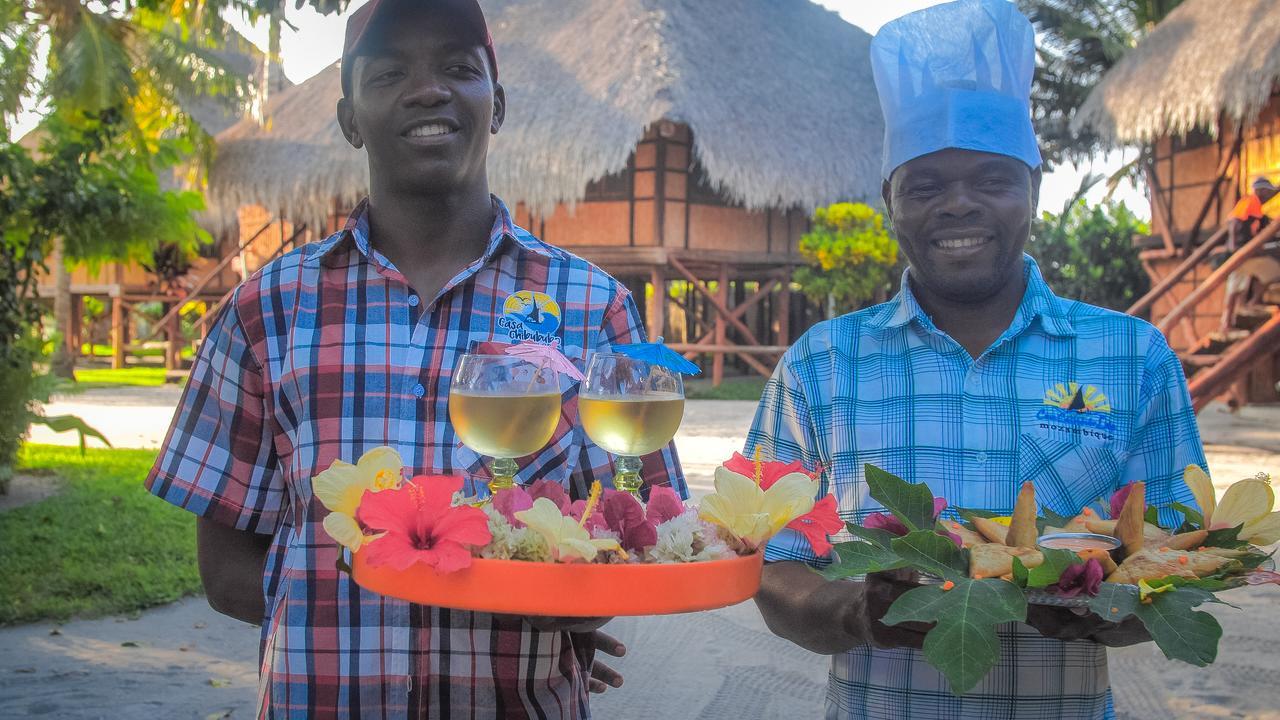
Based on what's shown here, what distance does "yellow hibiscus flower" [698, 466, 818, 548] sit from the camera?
1378 millimetres

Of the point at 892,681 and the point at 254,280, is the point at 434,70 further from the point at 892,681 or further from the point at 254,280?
the point at 892,681

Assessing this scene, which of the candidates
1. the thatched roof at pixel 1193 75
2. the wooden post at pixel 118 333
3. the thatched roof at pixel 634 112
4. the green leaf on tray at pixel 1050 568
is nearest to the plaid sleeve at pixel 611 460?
the green leaf on tray at pixel 1050 568

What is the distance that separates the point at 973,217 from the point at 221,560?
1.45 metres

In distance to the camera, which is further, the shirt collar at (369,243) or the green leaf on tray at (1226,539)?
the shirt collar at (369,243)

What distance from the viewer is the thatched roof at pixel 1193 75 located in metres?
13.1

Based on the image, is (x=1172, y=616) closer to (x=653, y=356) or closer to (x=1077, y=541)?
(x=1077, y=541)

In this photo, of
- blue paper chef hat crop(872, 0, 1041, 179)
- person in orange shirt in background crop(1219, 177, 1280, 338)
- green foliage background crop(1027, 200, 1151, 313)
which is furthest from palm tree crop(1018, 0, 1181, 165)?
blue paper chef hat crop(872, 0, 1041, 179)

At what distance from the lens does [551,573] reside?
1.28 metres

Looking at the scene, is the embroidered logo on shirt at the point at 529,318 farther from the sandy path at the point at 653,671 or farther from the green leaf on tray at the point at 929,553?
the sandy path at the point at 653,671

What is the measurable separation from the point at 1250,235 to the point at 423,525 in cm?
1335

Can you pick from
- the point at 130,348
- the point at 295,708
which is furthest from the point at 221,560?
the point at 130,348

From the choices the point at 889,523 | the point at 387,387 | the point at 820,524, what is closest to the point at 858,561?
the point at 820,524

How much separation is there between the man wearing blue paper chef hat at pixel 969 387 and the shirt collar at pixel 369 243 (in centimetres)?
54

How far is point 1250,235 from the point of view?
12.4 m
